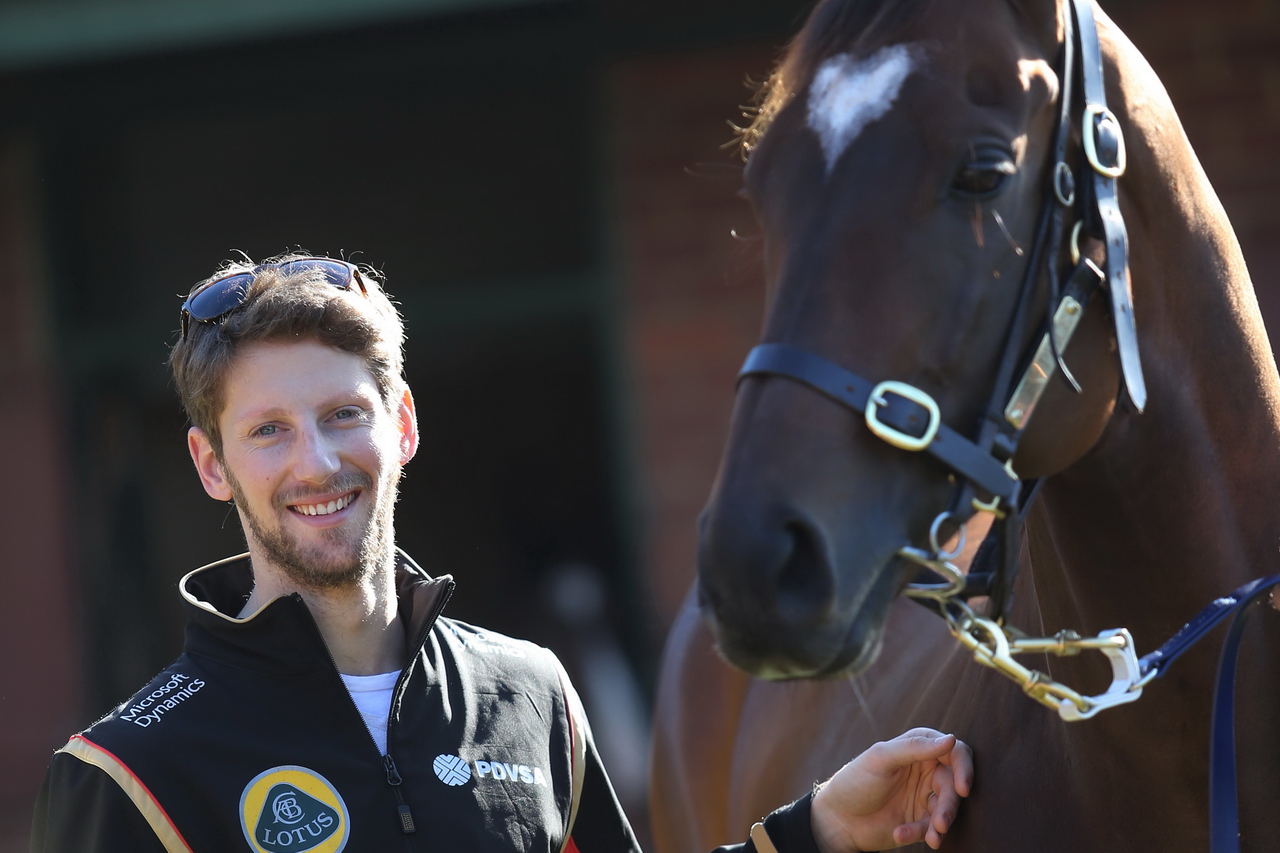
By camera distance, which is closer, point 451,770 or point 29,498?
point 451,770

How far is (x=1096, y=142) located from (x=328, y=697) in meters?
1.22

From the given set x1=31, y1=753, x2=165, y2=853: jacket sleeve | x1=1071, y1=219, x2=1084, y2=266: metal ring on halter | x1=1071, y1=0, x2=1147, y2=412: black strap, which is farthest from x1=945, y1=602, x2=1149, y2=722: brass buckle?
x1=31, y1=753, x2=165, y2=853: jacket sleeve

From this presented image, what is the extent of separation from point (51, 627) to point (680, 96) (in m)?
3.85

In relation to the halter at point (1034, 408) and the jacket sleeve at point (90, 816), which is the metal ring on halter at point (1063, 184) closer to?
the halter at point (1034, 408)

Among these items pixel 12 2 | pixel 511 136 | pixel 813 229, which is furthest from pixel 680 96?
pixel 813 229

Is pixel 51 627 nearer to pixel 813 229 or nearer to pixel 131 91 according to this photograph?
pixel 131 91

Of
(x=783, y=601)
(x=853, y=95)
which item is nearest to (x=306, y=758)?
(x=783, y=601)

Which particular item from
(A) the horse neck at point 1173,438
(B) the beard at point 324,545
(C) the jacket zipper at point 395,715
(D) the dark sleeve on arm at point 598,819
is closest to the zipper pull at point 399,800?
(C) the jacket zipper at point 395,715

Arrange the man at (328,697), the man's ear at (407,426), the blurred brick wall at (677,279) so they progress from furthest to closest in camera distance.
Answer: the blurred brick wall at (677,279), the man's ear at (407,426), the man at (328,697)

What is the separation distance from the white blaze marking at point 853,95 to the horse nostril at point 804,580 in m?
0.42

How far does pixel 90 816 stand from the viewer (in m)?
1.70

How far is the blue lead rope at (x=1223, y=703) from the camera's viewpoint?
61.7 inches

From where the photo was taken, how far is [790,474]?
143cm

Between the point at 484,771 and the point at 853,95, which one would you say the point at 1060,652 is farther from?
the point at 484,771
